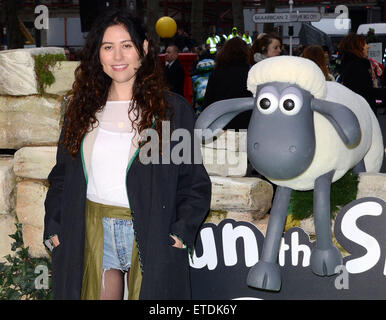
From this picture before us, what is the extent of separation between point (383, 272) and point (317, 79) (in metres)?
0.92

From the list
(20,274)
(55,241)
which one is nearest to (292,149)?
(55,241)

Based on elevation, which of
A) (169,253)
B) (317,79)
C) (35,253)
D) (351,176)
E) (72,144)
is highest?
(317,79)

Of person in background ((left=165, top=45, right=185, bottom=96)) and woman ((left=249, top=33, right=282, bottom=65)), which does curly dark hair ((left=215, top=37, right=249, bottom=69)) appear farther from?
person in background ((left=165, top=45, right=185, bottom=96))

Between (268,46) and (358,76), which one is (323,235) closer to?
(268,46)

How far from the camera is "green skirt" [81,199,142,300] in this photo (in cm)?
254

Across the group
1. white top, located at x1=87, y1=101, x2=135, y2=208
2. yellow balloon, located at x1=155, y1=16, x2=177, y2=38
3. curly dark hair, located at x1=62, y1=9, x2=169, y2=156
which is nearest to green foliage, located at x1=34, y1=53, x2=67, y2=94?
curly dark hair, located at x1=62, y1=9, x2=169, y2=156

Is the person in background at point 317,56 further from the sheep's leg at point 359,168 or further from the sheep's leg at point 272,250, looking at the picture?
the sheep's leg at point 272,250

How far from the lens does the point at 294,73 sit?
2.63m

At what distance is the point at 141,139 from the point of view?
255 cm

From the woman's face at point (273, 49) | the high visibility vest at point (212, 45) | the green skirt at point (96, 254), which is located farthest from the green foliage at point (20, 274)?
the high visibility vest at point (212, 45)

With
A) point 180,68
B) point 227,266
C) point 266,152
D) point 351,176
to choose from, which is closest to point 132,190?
point 266,152

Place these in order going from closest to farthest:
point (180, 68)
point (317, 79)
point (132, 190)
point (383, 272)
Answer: point (132, 190) < point (317, 79) < point (383, 272) < point (180, 68)

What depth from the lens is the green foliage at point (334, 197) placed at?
115 inches
